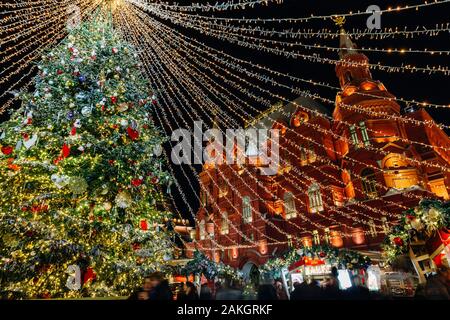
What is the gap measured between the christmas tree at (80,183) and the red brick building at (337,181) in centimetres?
1656

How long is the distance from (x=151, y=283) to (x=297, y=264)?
43.9 feet

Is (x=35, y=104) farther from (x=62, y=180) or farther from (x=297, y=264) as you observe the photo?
(x=297, y=264)

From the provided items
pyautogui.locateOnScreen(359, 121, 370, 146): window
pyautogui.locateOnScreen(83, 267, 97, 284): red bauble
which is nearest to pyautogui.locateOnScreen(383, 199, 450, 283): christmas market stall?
pyautogui.locateOnScreen(83, 267, 97, 284): red bauble

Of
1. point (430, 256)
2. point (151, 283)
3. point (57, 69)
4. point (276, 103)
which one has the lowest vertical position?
point (151, 283)

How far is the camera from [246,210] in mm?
31875

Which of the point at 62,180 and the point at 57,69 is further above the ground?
the point at 57,69

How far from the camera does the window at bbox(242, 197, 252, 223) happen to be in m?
31.0

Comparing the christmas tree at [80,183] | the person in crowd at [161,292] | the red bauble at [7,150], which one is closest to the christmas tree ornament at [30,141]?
the christmas tree at [80,183]

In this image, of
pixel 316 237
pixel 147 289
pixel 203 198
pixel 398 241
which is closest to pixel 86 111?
pixel 147 289

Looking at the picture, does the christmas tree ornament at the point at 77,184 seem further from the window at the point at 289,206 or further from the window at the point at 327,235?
the window at the point at 289,206

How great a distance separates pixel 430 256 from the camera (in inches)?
356

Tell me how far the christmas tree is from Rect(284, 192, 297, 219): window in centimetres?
2127

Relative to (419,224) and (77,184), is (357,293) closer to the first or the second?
(419,224)
